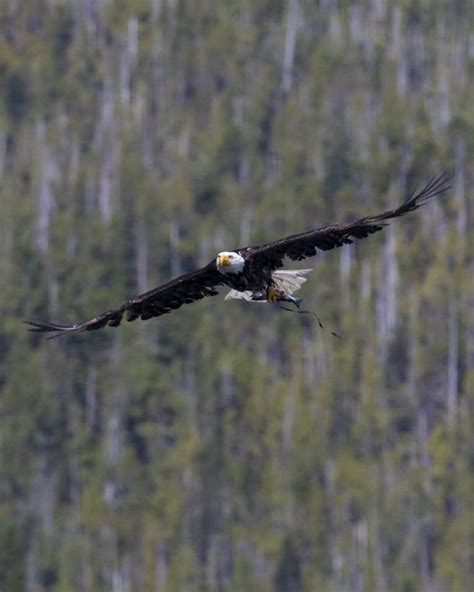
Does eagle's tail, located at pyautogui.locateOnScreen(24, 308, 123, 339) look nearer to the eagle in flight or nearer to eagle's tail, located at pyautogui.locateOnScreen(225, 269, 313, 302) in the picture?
the eagle in flight

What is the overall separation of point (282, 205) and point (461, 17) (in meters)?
13.3

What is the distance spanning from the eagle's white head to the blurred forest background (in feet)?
145

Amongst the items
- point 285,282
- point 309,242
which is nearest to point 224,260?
point 309,242

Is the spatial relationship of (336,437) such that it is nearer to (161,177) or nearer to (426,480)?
(426,480)

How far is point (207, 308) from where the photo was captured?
7444 cm

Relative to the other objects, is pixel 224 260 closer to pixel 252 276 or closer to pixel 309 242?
pixel 252 276

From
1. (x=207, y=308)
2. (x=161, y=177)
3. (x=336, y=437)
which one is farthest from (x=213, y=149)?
(x=336, y=437)

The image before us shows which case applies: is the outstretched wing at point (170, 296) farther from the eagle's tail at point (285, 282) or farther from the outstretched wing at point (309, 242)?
the outstretched wing at point (309, 242)

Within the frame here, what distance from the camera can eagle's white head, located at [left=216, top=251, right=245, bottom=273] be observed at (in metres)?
19.2

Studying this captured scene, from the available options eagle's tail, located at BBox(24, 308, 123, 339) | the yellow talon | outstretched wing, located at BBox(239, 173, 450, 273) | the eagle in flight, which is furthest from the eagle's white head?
eagle's tail, located at BBox(24, 308, 123, 339)

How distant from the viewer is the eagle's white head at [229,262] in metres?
19.2

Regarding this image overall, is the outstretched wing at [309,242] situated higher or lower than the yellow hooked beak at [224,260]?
higher

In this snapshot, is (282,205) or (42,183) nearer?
(282,205)

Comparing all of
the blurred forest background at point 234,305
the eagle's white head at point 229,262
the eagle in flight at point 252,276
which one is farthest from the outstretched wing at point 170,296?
the blurred forest background at point 234,305
